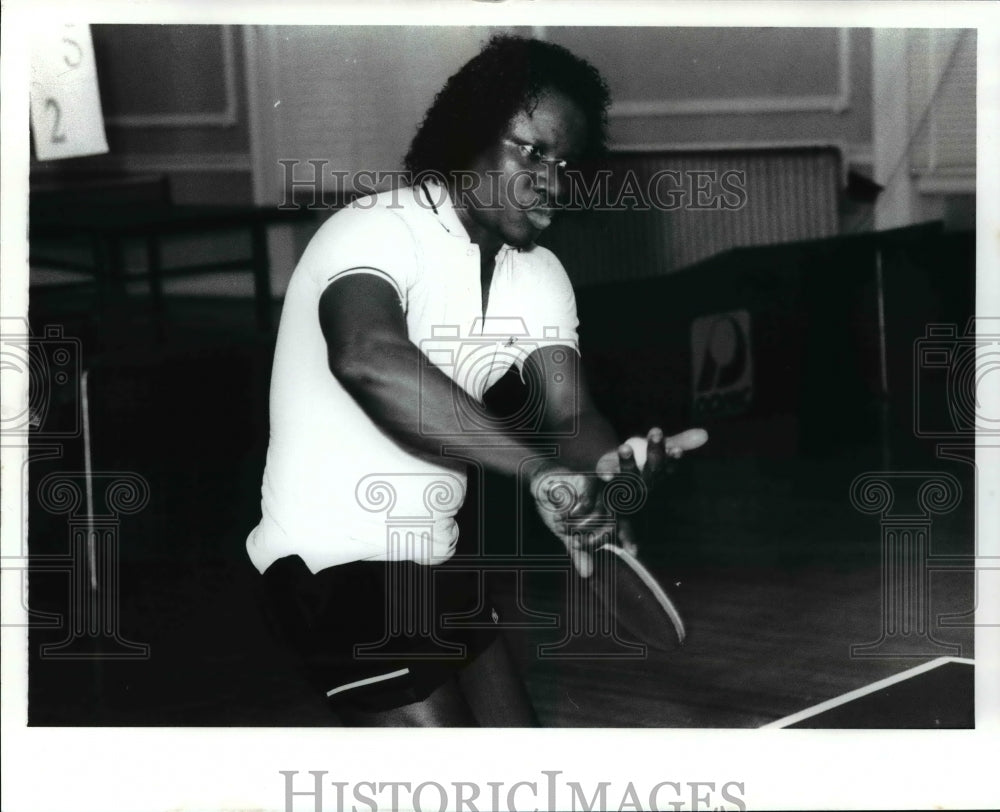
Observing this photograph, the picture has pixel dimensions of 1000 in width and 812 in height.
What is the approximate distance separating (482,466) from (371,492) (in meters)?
0.30

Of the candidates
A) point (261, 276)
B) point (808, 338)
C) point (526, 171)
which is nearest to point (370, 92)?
point (526, 171)

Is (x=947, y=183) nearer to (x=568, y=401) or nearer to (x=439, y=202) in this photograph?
(x=568, y=401)

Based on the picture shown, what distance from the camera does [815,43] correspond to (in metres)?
3.34

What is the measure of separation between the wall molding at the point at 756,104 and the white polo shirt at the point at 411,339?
1.45 ft

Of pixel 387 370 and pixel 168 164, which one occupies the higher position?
pixel 168 164

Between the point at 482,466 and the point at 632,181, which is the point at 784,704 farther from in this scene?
the point at 632,181

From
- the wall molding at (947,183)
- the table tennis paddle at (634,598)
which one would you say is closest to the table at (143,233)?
the table tennis paddle at (634,598)

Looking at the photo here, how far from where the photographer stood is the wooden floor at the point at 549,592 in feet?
11.1

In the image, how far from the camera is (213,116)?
132 inches

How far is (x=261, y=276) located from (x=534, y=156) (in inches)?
30.7

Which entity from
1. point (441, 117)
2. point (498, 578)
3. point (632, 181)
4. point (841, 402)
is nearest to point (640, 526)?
point (498, 578)

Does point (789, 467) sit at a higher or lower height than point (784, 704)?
higher

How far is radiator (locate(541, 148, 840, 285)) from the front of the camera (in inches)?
132

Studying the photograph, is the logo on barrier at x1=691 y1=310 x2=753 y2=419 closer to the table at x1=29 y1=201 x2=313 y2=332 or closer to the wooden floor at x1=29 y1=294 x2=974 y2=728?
the wooden floor at x1=29 y1=294 x2=974 y2=728
